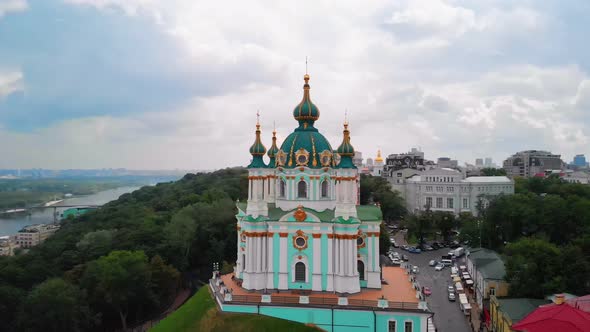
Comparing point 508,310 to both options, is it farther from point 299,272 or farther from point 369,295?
point 299,272

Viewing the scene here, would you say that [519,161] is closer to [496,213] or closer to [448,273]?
[496,213]

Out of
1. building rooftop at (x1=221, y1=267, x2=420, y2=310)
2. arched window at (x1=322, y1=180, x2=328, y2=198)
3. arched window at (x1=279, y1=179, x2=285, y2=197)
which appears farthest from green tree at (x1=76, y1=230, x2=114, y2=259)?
arched window at (x1=322, y1=180, x2=328, y2=198)

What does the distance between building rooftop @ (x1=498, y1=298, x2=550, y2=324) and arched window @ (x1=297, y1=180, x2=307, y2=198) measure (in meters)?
13.4

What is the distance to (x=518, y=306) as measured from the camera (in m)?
25.9

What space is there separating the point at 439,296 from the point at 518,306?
8.04 m

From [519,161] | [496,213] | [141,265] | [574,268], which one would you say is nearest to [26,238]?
[141,265]

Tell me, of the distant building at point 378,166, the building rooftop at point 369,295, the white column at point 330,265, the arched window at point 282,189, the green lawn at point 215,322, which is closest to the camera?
the green lawn at point 215,322

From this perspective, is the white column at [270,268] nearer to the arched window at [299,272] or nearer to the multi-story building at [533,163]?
the arched window at [299,272]

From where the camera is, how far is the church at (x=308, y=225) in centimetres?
2519

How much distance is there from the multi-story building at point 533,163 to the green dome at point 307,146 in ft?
300

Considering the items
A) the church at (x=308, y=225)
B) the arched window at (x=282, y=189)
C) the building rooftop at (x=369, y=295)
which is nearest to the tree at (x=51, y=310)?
the building rooftop at (x=369, y=295)

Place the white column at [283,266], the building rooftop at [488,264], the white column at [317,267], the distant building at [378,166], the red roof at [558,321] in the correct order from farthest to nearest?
the distant building at [378,166] → the building rooftop at [488,264] → the white column at [283,266] → the white column at [317,267] → the red roof at [558,321]

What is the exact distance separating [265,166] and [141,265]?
12743 millimetres

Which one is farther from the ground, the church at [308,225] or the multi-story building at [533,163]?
the multi-story building at [533,163]
